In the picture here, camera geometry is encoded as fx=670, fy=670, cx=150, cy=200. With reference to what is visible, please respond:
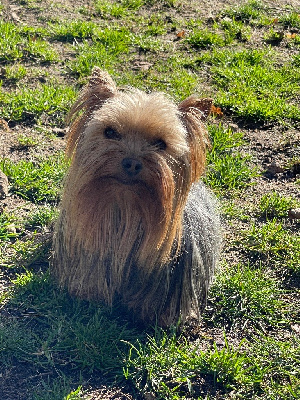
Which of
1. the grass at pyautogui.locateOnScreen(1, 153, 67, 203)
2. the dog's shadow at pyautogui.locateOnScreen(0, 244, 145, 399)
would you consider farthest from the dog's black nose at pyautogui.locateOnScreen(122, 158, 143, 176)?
the grass at pyautogui.locateOnScreen(1, 153, 67, 203)

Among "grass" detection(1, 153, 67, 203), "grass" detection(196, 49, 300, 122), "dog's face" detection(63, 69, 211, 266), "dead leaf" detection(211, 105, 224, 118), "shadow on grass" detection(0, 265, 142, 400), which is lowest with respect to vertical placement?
"shadow on grass" detection(0, 265, 142, 400)

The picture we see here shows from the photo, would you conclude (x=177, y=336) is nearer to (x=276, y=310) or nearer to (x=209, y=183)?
(x=276, y=310)

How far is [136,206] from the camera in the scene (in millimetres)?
3568

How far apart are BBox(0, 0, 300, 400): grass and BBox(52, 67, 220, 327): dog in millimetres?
Result: 249

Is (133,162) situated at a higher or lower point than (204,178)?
higher

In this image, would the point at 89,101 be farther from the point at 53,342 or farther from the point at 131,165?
the point at 53,342

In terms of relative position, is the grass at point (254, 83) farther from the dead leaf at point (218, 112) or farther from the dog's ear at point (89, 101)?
the dog's ear at point (89, 101)

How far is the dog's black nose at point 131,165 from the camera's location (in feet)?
11.1

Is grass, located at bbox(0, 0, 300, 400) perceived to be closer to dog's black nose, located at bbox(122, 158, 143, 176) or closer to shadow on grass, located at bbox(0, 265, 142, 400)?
shadow on grass, located at bbox(0, 265, 142, 400)

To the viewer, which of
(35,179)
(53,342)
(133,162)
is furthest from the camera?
(35,179)

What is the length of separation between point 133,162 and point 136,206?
29cm

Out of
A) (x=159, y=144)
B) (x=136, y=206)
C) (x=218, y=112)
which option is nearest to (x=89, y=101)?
(x=159, y=144)

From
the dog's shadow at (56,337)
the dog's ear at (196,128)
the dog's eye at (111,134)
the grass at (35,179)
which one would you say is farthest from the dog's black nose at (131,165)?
the grass at (35,179)

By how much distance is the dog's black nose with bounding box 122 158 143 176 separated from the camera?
3.38 metres
